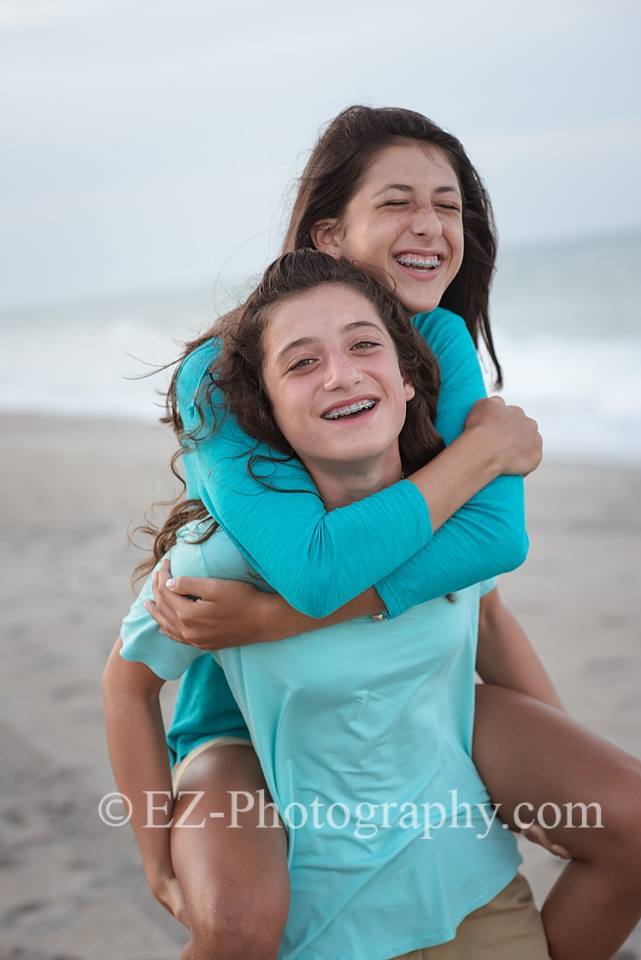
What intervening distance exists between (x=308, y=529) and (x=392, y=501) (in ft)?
0.57

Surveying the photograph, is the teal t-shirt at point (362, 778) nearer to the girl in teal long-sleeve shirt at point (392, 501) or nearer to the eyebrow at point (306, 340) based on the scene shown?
the girl in teal long-sleeve shirt at point (392, 501)

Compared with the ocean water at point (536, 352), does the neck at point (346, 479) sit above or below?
above

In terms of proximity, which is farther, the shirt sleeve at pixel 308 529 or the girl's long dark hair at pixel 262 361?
the girl's long dark hair at pixel 262 361

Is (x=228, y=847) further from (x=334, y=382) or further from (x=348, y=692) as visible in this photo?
(x=334, y=382)

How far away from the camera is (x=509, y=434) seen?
2.23 metres

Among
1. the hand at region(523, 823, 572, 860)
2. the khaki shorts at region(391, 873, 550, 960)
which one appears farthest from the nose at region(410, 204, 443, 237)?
the khaki shorts at region(391, 873, 550, 960)

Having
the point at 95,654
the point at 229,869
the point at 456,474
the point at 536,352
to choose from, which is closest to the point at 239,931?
the point at 229,869

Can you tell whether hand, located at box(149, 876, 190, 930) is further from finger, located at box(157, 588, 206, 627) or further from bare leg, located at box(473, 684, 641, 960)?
bare leg, located at box(473, 684, 641, 960)

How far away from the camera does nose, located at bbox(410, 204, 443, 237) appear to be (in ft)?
8.15

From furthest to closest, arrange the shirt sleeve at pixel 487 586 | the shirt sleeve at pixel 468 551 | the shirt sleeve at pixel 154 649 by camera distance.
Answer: the shirt sleeve at pixel 487 586
the shirt sleeve at pixel 154 649
the shirt sleeve at pixel 468 551

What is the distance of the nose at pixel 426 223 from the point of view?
2484 millimetres

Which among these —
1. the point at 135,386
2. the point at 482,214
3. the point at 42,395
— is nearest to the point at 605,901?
the point at 482,214

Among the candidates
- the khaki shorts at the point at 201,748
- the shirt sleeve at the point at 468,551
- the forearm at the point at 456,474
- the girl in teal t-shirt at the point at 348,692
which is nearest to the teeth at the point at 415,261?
the girl in teal t-shirt at the point at 348,692

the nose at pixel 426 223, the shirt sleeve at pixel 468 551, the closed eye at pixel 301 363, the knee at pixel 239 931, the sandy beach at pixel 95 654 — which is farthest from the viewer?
the sandy beach at pixel 95 654
